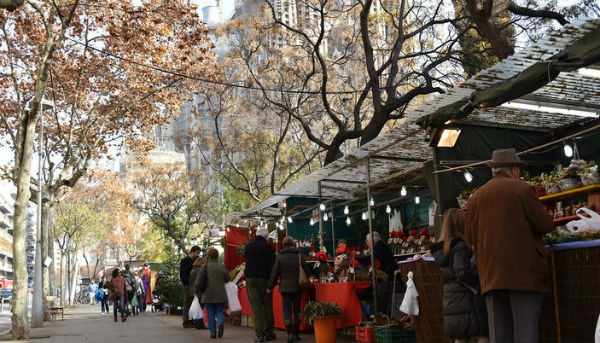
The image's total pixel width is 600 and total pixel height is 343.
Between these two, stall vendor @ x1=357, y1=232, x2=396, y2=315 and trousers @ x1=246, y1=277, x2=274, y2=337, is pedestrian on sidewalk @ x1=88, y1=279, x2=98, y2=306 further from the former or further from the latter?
stall vendor @ x1=357, y1=232, x2=396, y2=315

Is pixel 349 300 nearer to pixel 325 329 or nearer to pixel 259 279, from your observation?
pixel 325 329

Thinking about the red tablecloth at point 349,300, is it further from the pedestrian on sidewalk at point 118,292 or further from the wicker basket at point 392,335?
the pedestrian on sidewalk at point 118,292

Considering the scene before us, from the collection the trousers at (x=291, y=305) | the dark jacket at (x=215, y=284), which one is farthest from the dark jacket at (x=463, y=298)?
the dark jacket at (x=215, y=284)

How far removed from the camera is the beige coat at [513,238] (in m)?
4.48

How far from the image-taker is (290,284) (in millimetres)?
10258

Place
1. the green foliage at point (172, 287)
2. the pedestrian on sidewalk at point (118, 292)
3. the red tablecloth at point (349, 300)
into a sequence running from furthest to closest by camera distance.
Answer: the green foliage at point (172, 287) → the pedestrian on sidewalk at point (118, 292) → the red tablecloth at point (349, 300)

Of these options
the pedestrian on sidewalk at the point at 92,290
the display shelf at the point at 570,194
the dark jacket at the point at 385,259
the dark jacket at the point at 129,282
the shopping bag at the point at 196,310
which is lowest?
the pedestrian on sidewalk at the point at 92,290

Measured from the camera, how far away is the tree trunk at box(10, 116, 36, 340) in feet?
41.7

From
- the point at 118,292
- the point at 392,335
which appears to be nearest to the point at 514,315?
the point at 392,335

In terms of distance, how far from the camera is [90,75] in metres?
21.2

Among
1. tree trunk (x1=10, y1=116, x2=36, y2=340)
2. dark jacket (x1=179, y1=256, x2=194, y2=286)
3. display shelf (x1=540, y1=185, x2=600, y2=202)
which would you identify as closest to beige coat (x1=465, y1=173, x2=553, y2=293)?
display shelf (x1=540, y1=185, x2=600, y2=202)

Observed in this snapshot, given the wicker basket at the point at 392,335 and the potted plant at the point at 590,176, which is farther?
the wicker basket at the point at 392,335

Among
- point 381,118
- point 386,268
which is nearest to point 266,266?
point 386,268

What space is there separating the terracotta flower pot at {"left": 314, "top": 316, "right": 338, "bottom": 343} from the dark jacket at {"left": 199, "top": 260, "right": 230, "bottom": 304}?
7.12 ft
